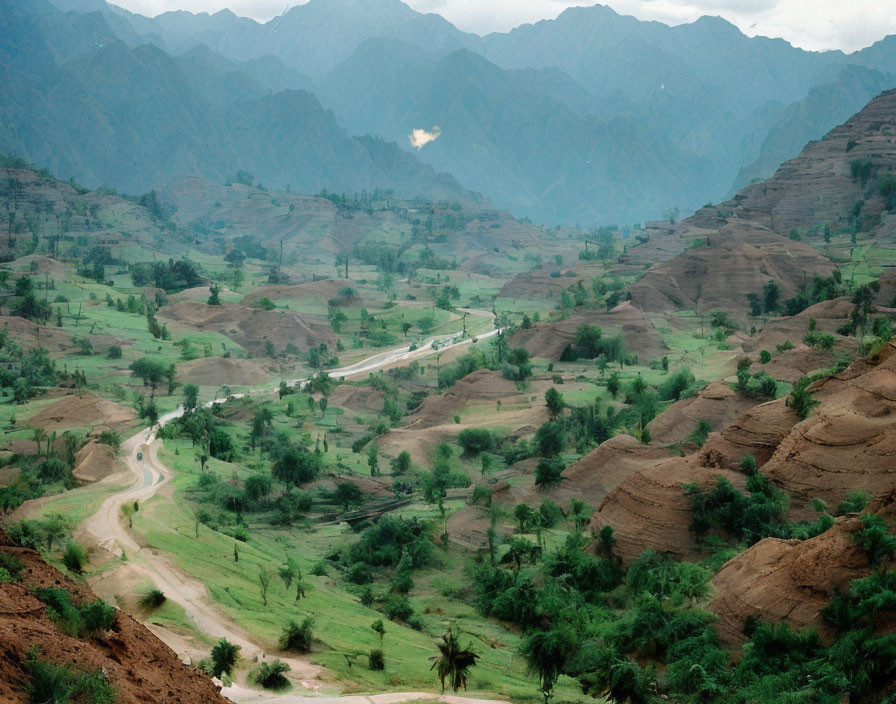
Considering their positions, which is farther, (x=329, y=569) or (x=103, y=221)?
(x=103, y=221)

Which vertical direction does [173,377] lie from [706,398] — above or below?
below

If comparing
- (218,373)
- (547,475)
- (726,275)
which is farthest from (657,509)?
(726,275)

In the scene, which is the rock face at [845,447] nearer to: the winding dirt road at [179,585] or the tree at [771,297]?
the winding dirt road at [179,585]

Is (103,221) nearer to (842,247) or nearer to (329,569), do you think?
(842,247)

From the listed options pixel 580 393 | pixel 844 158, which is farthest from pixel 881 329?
pixel 844 158

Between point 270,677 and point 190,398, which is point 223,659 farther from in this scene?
point 190,398

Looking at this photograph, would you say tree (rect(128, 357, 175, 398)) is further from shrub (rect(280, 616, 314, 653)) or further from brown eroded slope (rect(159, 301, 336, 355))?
shrub (rect(280, 616, 314, 653))

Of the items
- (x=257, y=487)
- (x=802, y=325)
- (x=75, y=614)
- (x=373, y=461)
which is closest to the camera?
(x=75, y=614)
